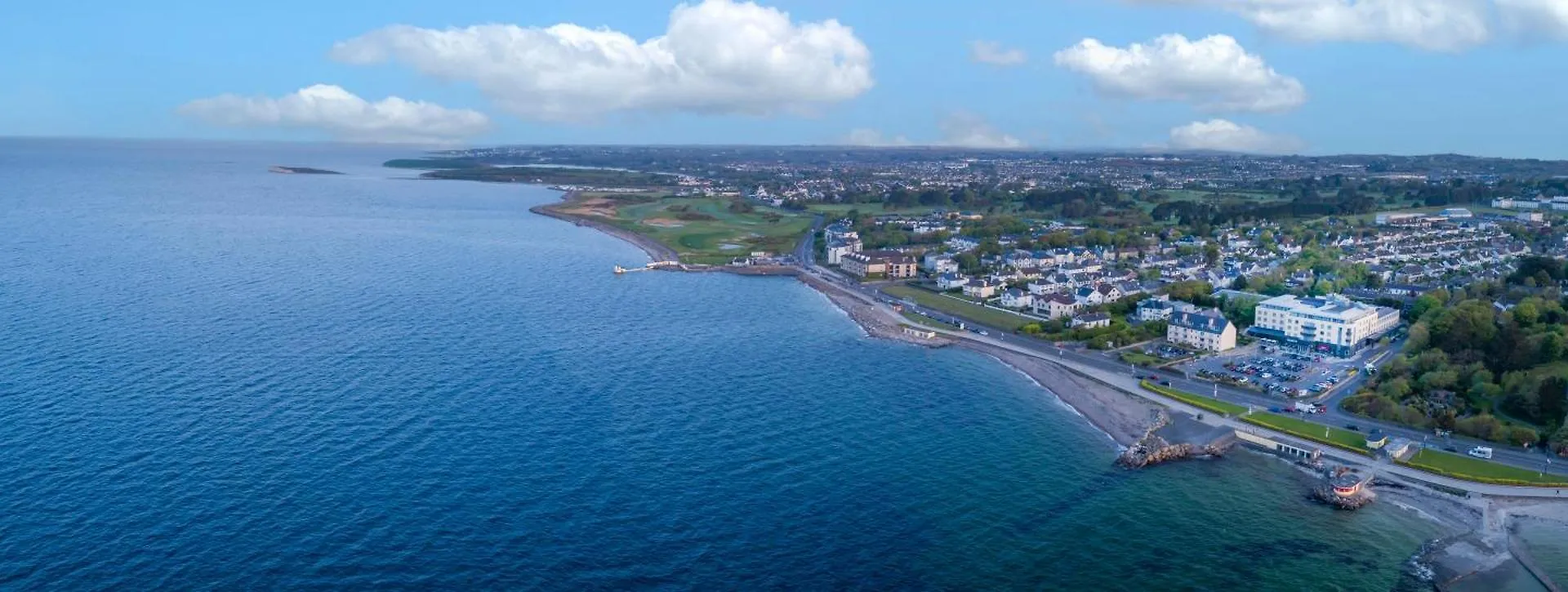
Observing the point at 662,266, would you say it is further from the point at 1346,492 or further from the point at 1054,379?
the point at 1346,492

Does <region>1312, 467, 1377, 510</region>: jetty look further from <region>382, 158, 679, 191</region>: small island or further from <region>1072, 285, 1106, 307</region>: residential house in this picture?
<region>382, 158, 679, 191</region>: small island

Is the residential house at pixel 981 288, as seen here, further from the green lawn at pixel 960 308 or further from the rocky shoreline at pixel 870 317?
the rocky shoreline at pixel 870 317

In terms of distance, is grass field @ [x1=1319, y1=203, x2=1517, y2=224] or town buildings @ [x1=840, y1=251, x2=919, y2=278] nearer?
town buildings @ [x1=840, y1=251, x2=919, y2=278]

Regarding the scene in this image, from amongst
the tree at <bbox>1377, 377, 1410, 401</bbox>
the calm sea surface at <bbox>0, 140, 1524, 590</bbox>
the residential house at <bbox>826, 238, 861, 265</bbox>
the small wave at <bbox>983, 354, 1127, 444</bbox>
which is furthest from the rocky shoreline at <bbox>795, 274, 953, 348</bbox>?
the tree at <bbox>1377, 377, 1410, 401</bbox>

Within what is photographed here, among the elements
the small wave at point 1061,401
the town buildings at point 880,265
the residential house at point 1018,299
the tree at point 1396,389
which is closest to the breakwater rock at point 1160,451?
the small wave at point 1061,401

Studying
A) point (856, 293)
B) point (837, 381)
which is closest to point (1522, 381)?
point (837, 381)

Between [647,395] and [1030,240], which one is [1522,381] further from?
[1030,240]
